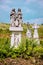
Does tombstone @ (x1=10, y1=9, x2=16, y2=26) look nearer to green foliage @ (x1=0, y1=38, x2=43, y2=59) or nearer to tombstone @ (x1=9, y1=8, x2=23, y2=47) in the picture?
tombstone @ (x1=9, y1=8, x2=23, y2=47)

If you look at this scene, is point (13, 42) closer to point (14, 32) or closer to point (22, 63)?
point (14, 32)

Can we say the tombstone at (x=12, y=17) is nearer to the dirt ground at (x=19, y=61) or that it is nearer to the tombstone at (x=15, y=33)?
the tombstone at (x=15, y=33)

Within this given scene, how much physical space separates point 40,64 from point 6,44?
1.84 meters

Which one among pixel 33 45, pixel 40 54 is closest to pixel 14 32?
pixel 33 45

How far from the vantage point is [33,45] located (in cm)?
1061

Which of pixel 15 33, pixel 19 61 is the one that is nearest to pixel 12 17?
pixel 15 33

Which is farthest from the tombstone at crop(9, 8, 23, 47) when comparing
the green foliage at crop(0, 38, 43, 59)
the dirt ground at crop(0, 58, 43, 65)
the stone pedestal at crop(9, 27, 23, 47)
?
the dirt ground at crop(0, 58, 43, 65)

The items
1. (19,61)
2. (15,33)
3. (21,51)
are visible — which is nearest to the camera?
(19,61)

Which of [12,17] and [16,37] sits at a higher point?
[12,17]

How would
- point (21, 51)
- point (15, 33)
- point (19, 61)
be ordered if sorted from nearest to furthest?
point (19, 61) < point (21, 51) < point (15, 33)

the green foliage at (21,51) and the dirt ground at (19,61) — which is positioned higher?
the green foliage at (21,51)

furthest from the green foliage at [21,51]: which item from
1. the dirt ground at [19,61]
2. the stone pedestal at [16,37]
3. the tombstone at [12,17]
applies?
the tombstone at [12,17]

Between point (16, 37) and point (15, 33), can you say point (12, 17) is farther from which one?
point (16, 37)

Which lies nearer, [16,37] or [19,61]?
[19,61]
